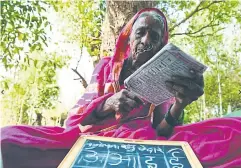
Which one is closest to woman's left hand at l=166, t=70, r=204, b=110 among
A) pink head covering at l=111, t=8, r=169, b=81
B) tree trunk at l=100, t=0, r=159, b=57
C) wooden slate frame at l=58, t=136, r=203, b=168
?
wooden slate frame at l=58, t=136, r=203, b=168

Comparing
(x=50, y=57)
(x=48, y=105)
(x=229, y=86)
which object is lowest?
(x=48, y=105)

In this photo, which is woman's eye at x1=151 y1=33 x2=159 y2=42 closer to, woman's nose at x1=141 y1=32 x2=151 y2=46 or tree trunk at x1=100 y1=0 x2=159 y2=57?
woman's nose at x1=141 y1=32 x2=151 y2=46

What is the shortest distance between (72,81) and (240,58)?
2.34ft

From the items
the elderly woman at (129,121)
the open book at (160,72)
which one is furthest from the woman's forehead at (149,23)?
the open book at (160,72)

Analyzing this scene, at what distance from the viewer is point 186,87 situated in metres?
1.02

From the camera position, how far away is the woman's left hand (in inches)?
39.8

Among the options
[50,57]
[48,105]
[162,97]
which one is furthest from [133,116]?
[50,57]

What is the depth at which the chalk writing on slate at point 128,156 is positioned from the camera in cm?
89

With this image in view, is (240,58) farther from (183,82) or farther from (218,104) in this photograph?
(183,82)

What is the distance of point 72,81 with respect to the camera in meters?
1.40

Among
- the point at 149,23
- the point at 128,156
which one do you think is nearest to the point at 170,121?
the point at 128,156

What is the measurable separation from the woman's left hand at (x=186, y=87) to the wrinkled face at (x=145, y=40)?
0.20m

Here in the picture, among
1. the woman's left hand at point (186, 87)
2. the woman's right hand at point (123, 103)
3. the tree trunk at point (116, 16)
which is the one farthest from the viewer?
the tree trunk at point (116, 16)

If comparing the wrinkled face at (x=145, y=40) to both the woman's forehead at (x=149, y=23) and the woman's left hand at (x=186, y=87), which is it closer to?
the woman's forehead at (x=149, y=23)
